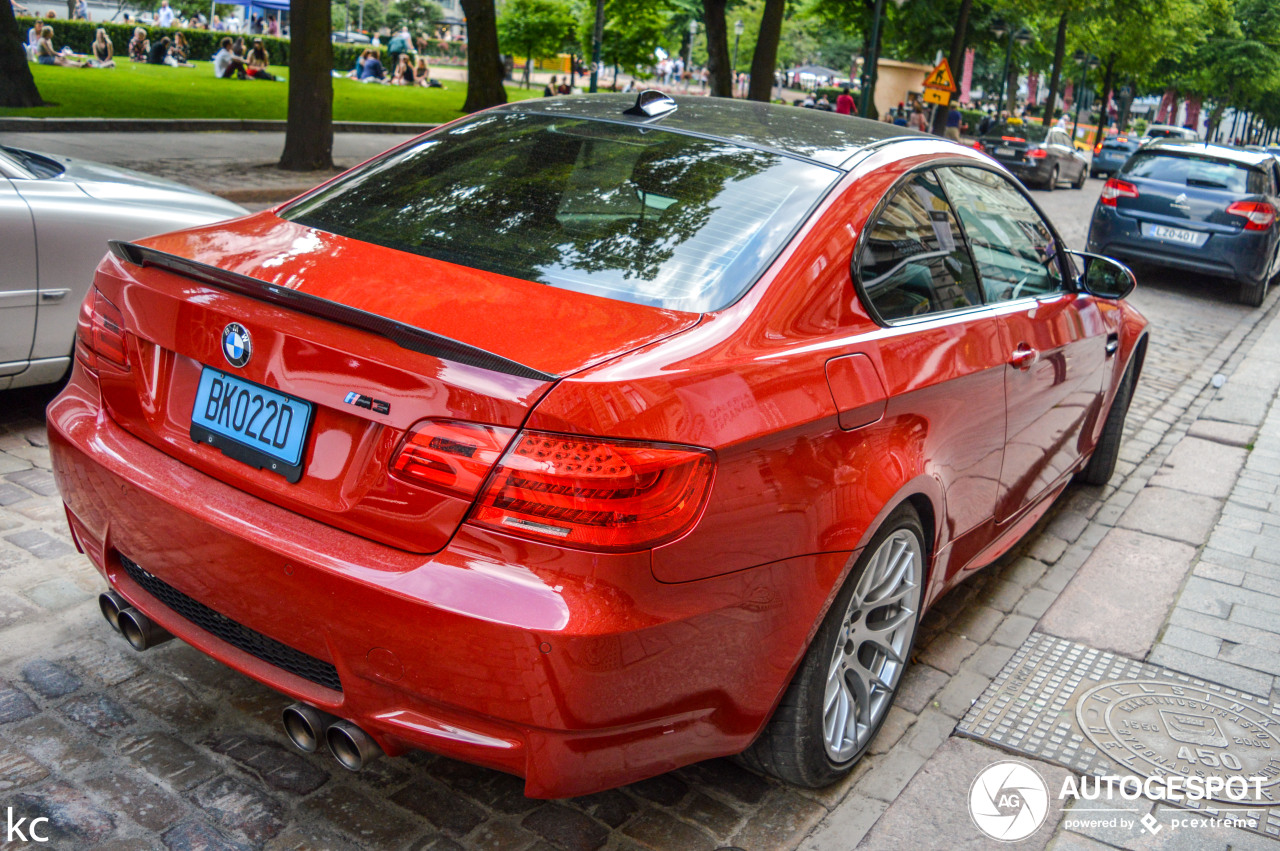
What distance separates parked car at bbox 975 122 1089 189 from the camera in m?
27.2

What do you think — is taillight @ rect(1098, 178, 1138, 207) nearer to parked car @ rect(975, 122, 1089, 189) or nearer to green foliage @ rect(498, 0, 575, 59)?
parked car @ rect(975, 122, 1089, 189)

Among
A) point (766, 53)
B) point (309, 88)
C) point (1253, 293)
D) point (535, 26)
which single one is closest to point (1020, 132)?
point (766, 53)

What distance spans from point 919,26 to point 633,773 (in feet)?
135

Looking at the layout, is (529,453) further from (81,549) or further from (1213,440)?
(1213,440)

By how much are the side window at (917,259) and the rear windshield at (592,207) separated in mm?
228

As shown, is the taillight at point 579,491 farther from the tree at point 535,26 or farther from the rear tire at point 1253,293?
the tree at point 535,26

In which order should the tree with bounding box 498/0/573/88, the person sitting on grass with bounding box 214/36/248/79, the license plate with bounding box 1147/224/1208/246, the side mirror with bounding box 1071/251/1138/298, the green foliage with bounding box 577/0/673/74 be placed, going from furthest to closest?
1. the tree with bounding box 498/0/573/88
2. the green foliage with bounding box 577/0/673/74
3. the person sitting on grass with bounding box 214/36/248/79
4. the license plate with bounding box 1147/224/1208/246
5. the side mirror with bounding box 1071/251/1138/298

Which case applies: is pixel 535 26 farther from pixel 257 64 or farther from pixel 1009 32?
pixel 1009 32

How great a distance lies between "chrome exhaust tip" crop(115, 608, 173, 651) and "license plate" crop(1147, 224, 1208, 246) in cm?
1262

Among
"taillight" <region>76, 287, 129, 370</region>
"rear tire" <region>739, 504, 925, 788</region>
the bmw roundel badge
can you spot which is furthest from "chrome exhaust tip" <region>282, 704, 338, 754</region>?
"rear tire" <region>739, 504, 925, 788</region>

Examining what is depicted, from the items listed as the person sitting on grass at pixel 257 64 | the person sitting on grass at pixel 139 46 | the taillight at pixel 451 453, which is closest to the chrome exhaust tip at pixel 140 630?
the taillight at pixel 451 453

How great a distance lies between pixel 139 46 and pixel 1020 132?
28.9m

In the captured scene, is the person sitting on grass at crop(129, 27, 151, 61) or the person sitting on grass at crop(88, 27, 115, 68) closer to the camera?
the person sitting on grass at crop(88, 27, 115, 68)

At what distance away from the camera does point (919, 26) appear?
3953 centimetres
